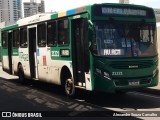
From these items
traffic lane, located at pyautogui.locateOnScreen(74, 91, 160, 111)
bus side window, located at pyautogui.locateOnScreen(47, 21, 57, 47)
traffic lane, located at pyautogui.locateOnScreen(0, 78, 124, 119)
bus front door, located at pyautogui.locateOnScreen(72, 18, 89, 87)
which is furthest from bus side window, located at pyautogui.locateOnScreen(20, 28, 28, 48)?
bus front door, located at pyautogui.locateOnScreen(72, 18, 89, 87)

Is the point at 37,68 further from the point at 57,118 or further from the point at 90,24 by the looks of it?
the point at 57,118

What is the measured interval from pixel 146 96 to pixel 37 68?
499 cm

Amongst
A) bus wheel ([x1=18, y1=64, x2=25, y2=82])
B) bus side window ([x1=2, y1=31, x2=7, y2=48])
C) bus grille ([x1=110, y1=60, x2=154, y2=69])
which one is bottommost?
bus wheel ([x1=18, y1=64, x2=25, y2=82])

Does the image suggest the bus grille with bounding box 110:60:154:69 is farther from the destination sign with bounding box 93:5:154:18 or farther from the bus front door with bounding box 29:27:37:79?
the bus front door with bounding box 29:27:37:79

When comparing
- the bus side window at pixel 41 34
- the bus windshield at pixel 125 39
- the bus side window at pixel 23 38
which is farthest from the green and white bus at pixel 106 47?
the bus side window at pixel 23 38

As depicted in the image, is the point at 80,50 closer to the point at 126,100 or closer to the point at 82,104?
the point at 82,104

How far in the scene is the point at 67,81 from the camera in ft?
42.7

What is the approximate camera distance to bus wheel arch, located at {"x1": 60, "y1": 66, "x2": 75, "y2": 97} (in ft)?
41.6

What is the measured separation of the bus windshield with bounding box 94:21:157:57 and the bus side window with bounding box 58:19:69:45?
6.46 feet

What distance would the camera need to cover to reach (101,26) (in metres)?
11.1

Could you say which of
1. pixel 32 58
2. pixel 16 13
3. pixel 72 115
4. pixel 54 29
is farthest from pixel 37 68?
pixel 16 13

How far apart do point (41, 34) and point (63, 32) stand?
238cm

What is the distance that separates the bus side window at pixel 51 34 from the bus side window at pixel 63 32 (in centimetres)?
40

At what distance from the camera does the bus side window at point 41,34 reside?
1497cm
